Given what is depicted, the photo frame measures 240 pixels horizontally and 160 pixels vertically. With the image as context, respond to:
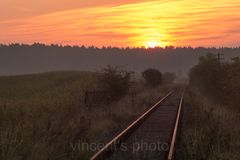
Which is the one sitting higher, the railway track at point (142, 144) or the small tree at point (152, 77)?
the small tree at point (152, 77)

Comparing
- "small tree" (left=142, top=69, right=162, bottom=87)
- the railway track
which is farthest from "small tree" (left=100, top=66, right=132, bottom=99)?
"small tree" (left=142, top=69, right=162, bottom=87)

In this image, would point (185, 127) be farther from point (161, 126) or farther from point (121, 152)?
point (121, 152)

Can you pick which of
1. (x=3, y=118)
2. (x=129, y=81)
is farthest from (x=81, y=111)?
(x=129, y=81)

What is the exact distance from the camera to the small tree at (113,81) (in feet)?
113

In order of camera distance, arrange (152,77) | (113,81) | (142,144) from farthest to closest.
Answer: (152,77)
(113,81)
(142,144)

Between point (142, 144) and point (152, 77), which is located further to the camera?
point (152, 77)

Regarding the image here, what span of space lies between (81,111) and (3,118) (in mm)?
6215

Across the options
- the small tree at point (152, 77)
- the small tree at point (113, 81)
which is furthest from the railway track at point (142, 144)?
the small tree at point (152, 77)

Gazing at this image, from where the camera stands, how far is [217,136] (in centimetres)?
1329

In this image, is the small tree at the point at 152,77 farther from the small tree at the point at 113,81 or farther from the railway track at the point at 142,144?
the railway track at the point at 142,144

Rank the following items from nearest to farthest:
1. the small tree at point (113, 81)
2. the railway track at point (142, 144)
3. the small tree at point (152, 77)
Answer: the railway track at point (142, 144)
the small tree at point (113, 81)
the small tree at point (152, 77)

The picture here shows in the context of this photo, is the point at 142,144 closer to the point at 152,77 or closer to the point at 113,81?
the point at 113,81

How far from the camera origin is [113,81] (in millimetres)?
34656

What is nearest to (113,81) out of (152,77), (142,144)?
(142,144)
